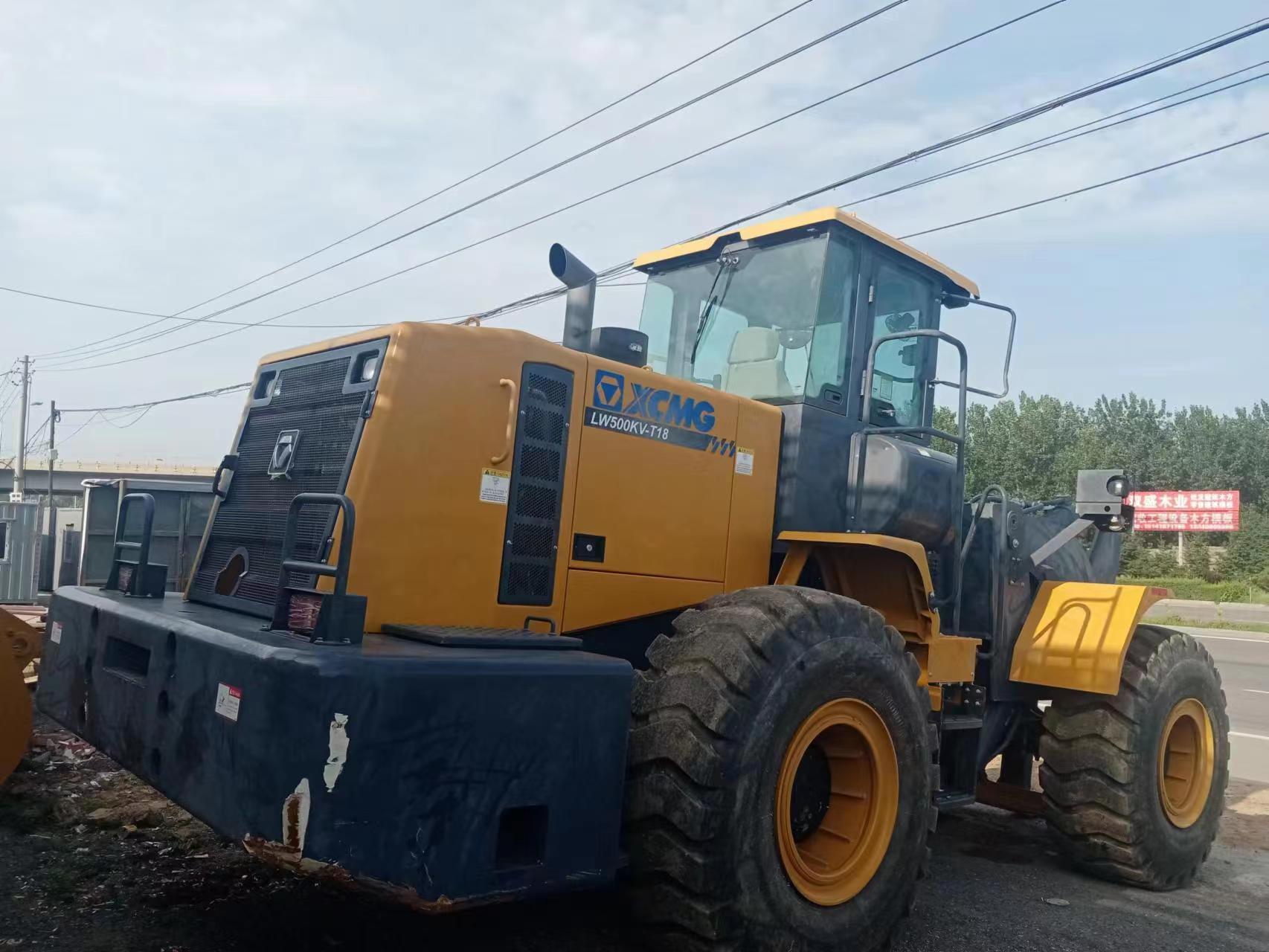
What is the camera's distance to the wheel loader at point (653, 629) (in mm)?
2979

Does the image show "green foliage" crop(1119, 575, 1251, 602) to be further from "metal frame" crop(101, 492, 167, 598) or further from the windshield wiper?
"metal frame" crop(101, 492, 167, 598)

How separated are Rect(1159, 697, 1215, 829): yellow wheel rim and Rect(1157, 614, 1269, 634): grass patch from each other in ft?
72.1

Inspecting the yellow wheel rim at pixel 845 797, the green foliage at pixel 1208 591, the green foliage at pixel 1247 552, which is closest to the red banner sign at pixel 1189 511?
the green foliage at pixel 1247 552

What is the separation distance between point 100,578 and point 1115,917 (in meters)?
11.6

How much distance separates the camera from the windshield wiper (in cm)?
544

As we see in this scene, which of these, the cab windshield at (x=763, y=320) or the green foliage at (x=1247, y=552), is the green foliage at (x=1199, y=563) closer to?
the green foliage at (x=1247, y=552)

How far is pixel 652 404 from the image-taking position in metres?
4.32

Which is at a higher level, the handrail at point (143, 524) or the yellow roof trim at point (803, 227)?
the yellow roof trim at point (803, 227)

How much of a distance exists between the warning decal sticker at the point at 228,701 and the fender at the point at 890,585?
8.22 ft

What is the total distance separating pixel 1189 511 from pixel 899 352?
49.7 m

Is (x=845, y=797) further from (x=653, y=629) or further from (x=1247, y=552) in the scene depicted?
(x=1247, y=552)

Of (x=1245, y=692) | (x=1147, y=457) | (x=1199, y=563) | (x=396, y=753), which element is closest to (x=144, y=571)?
(x=396, y=753)

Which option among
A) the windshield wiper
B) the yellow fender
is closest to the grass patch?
the yellow fender

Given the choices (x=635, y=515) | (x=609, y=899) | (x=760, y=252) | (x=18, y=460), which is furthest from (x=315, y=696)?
(x=18, y=460)
